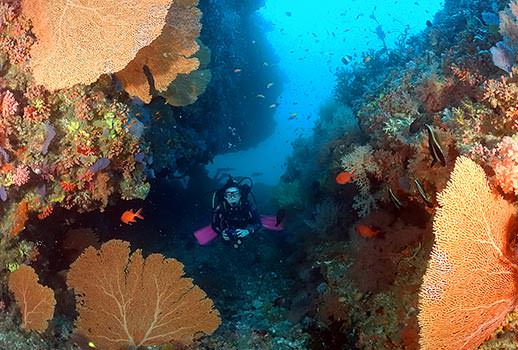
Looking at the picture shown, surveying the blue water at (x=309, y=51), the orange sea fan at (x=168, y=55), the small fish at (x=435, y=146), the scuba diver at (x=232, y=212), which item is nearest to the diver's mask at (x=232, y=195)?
the scuba diver at (x=232, y=212)

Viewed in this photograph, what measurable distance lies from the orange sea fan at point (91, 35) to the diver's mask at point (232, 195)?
149 inches

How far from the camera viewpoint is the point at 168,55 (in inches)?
206

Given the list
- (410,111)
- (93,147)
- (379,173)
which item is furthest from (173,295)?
(410,111)

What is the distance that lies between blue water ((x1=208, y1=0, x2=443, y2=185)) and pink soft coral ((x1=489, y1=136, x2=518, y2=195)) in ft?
33.6

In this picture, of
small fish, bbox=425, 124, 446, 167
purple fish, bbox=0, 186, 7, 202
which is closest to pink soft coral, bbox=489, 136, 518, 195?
small fish, bbox=425, 124, 446, 167

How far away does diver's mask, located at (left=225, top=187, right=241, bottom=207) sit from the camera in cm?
731

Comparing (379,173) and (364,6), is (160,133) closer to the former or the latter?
(379,173)

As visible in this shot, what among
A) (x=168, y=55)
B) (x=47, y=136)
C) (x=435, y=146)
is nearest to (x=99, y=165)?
(x=47, y=136)

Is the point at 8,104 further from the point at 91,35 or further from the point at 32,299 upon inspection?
the point at 32,299

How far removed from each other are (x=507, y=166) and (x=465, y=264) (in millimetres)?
737

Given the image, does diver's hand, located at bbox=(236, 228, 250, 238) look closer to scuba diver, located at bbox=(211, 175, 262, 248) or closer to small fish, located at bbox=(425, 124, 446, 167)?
scuba diver, located at bbox=(211, 175, 262, 248)

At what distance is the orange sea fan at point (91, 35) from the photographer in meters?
3.92

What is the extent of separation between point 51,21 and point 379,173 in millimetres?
4429

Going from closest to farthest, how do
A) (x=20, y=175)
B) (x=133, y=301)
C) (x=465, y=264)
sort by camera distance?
(x=465, y=264) → (x=20, y=175) → (x=133, y=301)
